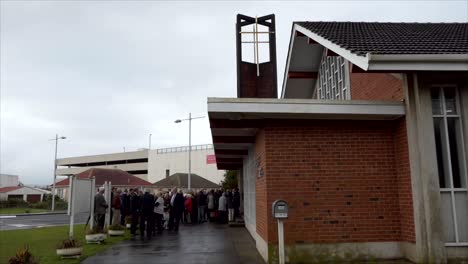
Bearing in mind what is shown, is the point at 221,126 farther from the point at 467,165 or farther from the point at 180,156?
the point at 180,156

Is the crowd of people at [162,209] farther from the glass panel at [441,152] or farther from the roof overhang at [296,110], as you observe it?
the glass panel at [441,152]

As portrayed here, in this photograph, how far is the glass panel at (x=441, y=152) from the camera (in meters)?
8.55

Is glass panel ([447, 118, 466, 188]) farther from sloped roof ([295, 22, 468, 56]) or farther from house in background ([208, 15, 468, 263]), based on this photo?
sloped roof ([295, 22, 468, 56])

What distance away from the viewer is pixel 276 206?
8359 millimetres

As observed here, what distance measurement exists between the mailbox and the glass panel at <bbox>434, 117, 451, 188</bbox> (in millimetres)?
3128

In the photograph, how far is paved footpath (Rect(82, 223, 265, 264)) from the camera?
1017 cm

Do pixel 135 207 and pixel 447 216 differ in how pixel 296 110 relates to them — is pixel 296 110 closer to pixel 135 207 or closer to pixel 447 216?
pixel 447 216

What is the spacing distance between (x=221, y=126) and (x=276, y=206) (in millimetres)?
2863

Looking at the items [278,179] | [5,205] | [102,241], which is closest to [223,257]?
[278,179]

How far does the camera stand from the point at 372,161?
30.6ft

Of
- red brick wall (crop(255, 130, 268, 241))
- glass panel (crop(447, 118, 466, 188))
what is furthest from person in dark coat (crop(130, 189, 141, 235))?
glass panel (crop(447, 118, 466, 188))

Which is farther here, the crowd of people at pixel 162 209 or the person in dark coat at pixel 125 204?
the person in dark coat at pixel 125 204

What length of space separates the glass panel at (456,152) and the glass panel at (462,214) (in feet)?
0.72

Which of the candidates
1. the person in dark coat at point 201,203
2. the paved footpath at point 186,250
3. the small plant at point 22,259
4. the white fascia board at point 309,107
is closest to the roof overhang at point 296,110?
the white fascia board at point 309,107
